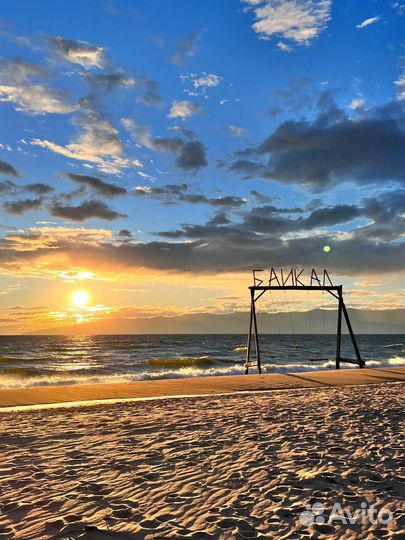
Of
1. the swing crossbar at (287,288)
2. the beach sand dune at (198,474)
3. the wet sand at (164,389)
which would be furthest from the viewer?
the swing crossbar at (287,288)

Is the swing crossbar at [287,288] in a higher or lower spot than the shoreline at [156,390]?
higher

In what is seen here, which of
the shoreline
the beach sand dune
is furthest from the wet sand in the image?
the beach sand dune

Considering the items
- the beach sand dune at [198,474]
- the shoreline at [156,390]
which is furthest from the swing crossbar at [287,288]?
the beach sand dune at [198,474]

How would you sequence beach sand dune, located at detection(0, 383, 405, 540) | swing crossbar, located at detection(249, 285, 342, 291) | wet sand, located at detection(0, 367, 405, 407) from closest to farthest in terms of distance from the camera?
beach sand dune, located at detection(0, 383, 405, 540)
wet sand, located at detection(0, 367, 405, 407)
swing crossbar, located at detection(249, 285, 342, 291)

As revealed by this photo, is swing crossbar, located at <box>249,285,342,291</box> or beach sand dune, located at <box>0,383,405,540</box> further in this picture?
swing crossbar, located at <box>249,285,342,291</box>

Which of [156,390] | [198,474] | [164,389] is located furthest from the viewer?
[164,389]

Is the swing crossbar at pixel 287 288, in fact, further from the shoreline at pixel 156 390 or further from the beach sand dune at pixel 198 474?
the beach sand dune at pixel 198 474

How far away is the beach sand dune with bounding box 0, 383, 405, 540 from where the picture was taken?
4.50m

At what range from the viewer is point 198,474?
19.9ft

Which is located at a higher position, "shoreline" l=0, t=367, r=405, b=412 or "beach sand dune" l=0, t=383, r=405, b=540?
"beach sand dune" l=0, t=383, r=405, b=540

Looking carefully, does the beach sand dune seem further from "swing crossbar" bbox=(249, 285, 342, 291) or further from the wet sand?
"swing crossbar" bbox=(249, 285, 342, 291)

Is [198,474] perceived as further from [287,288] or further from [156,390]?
[287,288]

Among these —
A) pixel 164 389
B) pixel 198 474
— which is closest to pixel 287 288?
pixel 164 389

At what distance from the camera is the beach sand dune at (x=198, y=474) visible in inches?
177
